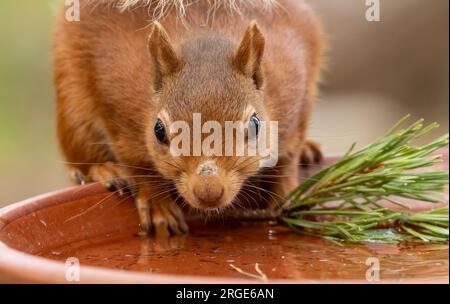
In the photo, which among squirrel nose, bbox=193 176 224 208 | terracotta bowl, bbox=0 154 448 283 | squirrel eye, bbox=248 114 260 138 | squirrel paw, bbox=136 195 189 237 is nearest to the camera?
terracotta bowl, bbox=0 154 448 283

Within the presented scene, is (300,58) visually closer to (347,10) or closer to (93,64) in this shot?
(93,64)

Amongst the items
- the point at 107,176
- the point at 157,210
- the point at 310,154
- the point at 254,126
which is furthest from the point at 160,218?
the point at 310,154

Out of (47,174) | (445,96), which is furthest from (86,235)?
(445,96)

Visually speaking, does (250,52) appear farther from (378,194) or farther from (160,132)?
(378,194)

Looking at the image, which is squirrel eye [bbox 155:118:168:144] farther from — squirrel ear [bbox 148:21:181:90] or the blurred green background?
the blurred green background

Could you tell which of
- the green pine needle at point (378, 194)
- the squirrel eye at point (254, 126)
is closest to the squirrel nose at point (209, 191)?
the squirrel eye at point (254, 126)

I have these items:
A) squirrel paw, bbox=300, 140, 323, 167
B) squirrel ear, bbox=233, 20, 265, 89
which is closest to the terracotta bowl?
squirrel ear, bbox=233, 20, 265, 89
